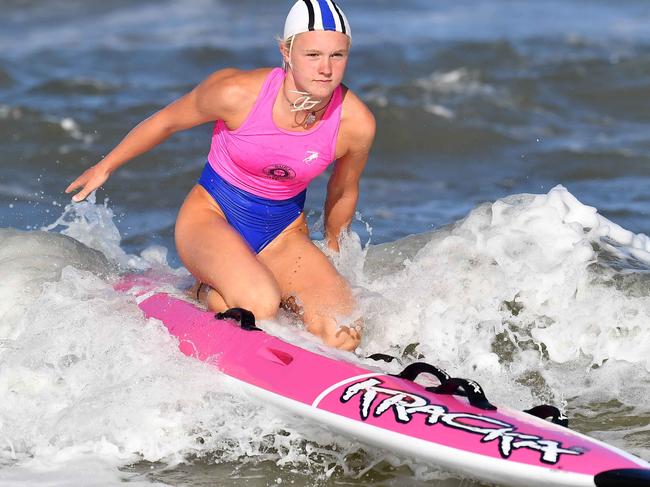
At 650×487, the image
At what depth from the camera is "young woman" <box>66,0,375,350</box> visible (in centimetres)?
526

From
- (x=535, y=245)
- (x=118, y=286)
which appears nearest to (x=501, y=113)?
(x=535, y=245)

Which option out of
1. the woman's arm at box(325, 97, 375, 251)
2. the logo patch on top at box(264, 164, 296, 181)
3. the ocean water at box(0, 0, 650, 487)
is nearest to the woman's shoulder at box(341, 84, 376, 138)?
the woman's arm at box(325, 97, 375, 251)

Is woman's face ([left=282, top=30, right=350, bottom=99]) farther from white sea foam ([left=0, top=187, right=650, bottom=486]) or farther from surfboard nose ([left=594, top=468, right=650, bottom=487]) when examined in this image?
surfboard nose ([left=594, top=468, right=650, bottom=487])

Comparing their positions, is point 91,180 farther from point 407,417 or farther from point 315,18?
point 407,417

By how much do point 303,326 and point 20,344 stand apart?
1.43 m

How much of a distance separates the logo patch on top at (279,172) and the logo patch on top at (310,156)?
0.35ft

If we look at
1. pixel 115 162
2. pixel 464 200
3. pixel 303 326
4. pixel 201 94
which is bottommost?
pixel 464 200

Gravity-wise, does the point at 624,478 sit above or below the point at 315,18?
below

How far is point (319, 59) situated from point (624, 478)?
243 centimetres

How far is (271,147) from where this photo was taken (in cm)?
549

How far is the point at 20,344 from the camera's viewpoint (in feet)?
17.8

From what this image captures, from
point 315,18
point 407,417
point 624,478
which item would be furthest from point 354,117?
point 624,478

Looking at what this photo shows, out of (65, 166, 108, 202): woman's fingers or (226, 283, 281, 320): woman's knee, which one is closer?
(226, 283, 281, 320): woman's knee

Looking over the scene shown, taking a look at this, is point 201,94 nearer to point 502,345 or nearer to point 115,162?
point 115,162
